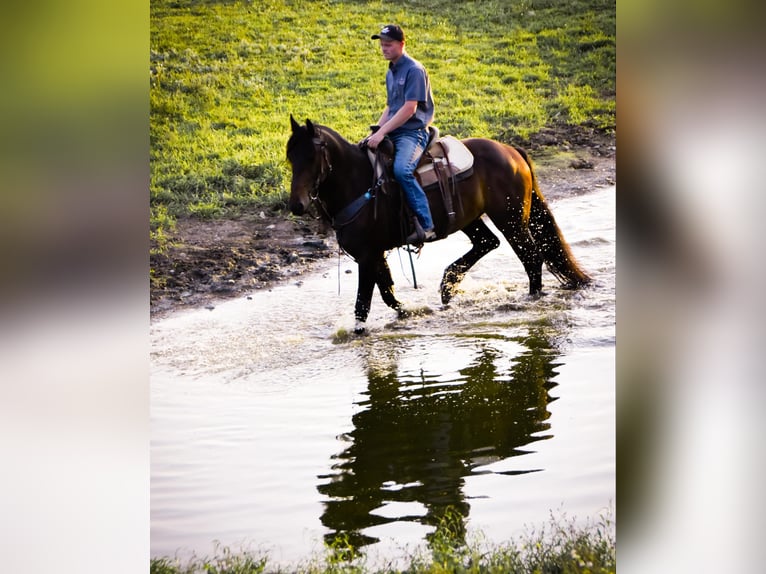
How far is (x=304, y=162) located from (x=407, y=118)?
0.60 meters

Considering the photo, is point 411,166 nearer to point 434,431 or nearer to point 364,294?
point 364,294

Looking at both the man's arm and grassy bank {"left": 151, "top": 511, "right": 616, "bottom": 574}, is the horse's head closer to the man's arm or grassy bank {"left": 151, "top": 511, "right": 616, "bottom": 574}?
the man's arm

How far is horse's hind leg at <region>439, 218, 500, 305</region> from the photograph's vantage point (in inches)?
176

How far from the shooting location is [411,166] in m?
4.45

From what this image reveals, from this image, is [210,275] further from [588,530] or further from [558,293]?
[588,530]

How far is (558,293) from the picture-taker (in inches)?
179

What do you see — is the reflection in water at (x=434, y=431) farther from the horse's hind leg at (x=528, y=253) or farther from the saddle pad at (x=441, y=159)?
the saddle pad at (x=441, y=159)

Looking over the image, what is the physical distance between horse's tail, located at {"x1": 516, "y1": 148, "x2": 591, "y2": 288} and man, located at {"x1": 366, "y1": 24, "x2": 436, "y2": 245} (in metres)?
A: 0.56

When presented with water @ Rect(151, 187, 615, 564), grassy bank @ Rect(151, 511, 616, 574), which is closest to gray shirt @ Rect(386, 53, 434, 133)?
water @ Rect(151, 187, 615, 564)

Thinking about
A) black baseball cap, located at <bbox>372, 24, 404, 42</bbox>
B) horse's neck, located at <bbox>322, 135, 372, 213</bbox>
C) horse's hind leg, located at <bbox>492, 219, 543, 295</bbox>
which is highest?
black baseball cap, located at <bbox>372, 24, 404, 42</bbox>
